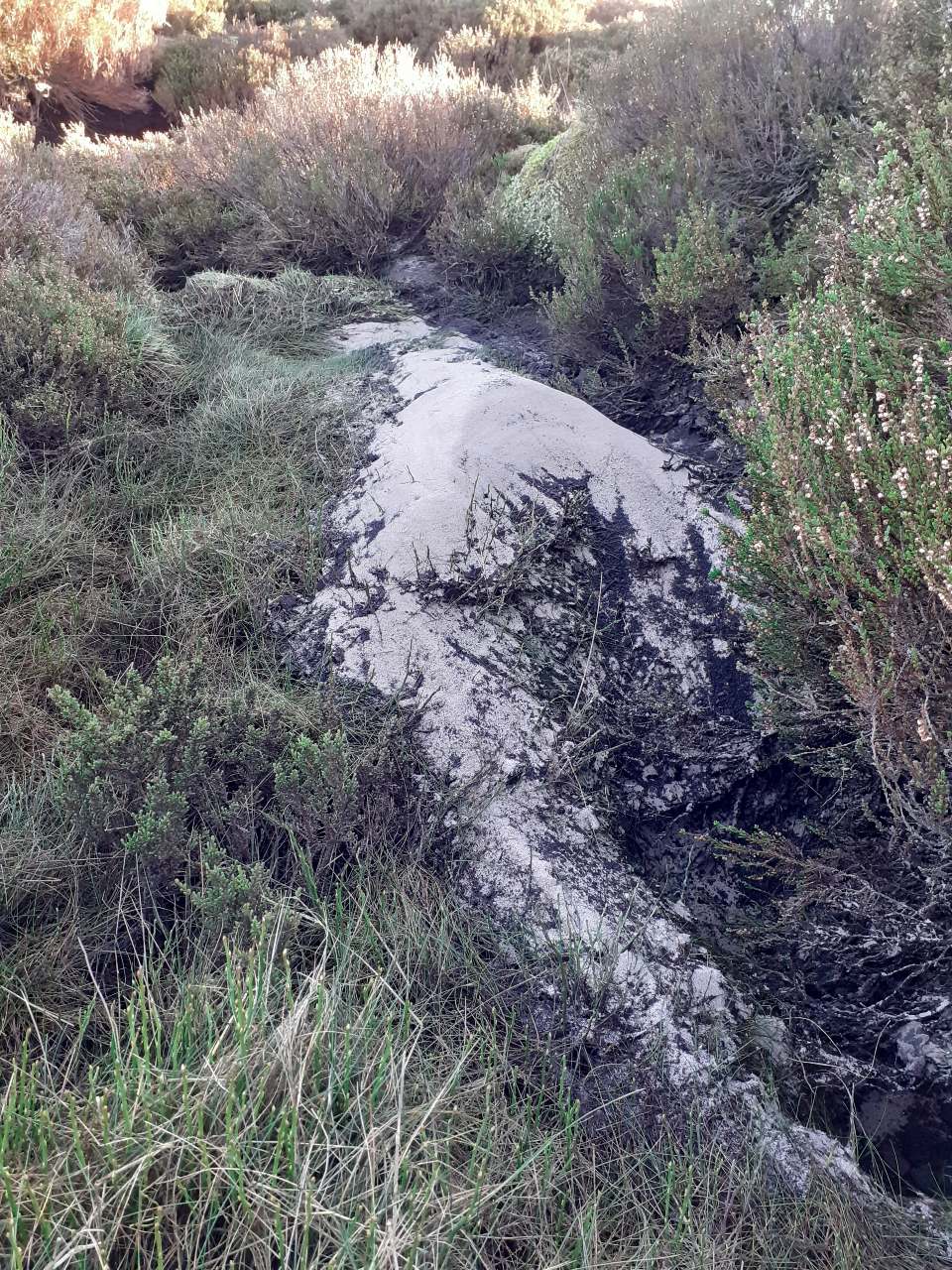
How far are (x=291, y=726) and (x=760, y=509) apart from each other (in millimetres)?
1534

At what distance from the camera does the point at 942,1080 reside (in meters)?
2.20

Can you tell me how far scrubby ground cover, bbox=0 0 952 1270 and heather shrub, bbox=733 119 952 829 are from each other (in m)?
0.01

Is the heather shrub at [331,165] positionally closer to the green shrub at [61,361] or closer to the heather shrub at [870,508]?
the green shrub at [61,361]

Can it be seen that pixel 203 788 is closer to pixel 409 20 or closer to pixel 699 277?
pixel 699 277

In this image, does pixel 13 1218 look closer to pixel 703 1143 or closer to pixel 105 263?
pixel 703 1143

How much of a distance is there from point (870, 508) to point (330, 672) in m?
1.67

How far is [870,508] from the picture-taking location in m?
2.29

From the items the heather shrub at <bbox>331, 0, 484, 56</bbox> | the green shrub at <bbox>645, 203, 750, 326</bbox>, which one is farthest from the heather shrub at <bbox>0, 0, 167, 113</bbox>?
the green shrub at <bbox>645, 203, 750, 326</bbox>

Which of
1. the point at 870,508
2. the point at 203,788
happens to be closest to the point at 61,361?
the point at 203,788

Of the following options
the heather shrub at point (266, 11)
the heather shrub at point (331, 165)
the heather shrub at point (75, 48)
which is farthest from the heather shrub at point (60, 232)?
the heather shrub at point (266, 11)

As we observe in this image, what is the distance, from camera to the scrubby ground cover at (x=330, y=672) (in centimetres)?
179

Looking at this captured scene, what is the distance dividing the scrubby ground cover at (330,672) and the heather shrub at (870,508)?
1 centimetres

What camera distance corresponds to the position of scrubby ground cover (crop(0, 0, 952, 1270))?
1.79 m

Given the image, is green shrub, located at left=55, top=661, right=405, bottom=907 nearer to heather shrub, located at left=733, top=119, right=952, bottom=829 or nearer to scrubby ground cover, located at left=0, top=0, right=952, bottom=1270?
scrubby ground cover, located at left=0, top=0, right=952, bottom=1270
